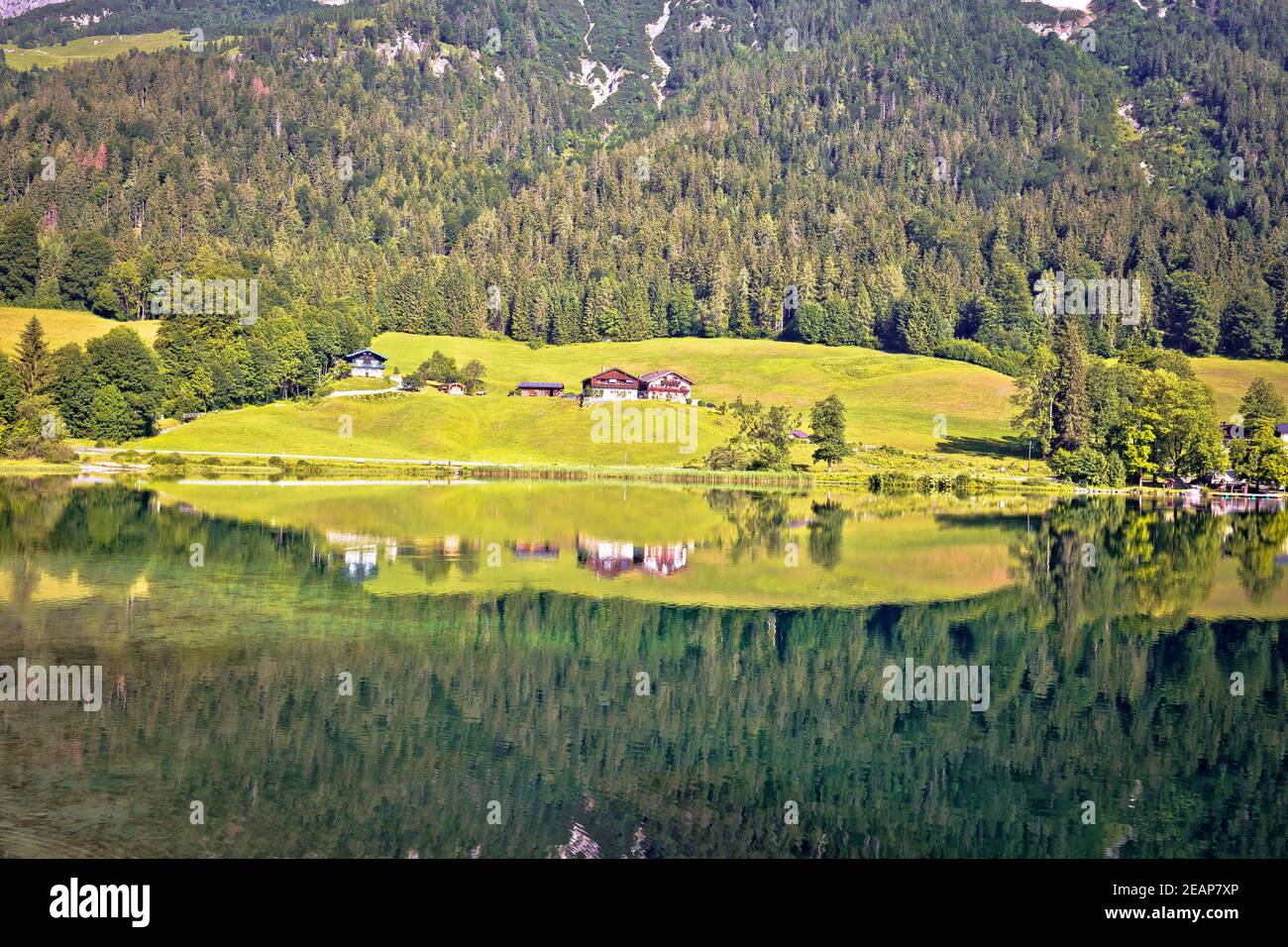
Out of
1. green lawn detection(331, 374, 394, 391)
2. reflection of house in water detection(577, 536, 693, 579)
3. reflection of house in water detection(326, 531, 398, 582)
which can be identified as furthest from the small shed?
reflection of house in water detection(326, 531, 398, 582)

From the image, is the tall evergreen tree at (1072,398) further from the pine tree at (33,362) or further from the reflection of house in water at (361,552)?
the pine tree at (33,362)

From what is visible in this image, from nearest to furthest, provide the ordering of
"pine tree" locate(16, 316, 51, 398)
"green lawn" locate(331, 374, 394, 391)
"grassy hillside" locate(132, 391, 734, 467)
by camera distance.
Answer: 1. "pine tree" locate(16, 316, 51, 398)
2. "grassy hillside" locate(132, 391, 734, 467)
3. "green lawn" locate(331, 374, 394, 391)

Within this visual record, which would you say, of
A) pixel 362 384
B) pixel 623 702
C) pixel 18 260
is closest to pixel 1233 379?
pixel 362 384

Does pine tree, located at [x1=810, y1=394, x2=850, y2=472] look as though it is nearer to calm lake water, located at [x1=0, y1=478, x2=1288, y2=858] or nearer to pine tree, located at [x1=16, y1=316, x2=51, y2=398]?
calm lake water, located at [x1=0, y1=478, x2=1288, y2=858]

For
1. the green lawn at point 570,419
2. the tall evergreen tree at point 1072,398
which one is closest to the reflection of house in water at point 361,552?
the green lawn at point 570,419
